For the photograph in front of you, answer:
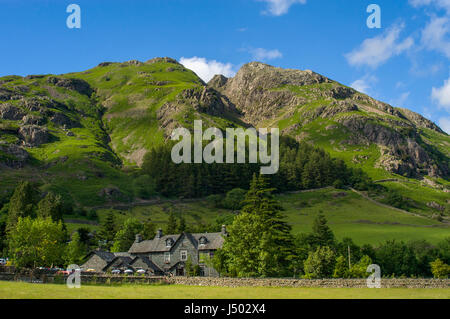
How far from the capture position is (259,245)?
64500 mm

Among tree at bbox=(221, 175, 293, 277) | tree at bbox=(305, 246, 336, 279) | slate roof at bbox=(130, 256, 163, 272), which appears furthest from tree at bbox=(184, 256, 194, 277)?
tree at bbox=(305, 246, 336, 279)

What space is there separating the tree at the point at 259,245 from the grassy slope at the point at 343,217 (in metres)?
51.2

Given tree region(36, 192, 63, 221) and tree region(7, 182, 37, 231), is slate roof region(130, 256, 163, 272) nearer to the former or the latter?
tree region(36, 192, 63, 221)

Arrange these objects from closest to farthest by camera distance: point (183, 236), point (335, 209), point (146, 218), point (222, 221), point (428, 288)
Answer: point (428, 288) < point (183, 236) < point (222, 221) < point (146, 218) < point (335, 209)

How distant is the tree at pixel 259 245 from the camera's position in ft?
208

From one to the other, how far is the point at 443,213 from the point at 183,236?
14135cm

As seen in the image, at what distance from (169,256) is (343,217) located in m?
93.1

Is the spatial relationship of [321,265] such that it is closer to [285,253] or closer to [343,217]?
[285,253]

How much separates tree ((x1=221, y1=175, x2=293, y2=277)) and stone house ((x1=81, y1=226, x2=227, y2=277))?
12472 mm

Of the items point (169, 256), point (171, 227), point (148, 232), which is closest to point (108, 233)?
point (148, 232)
